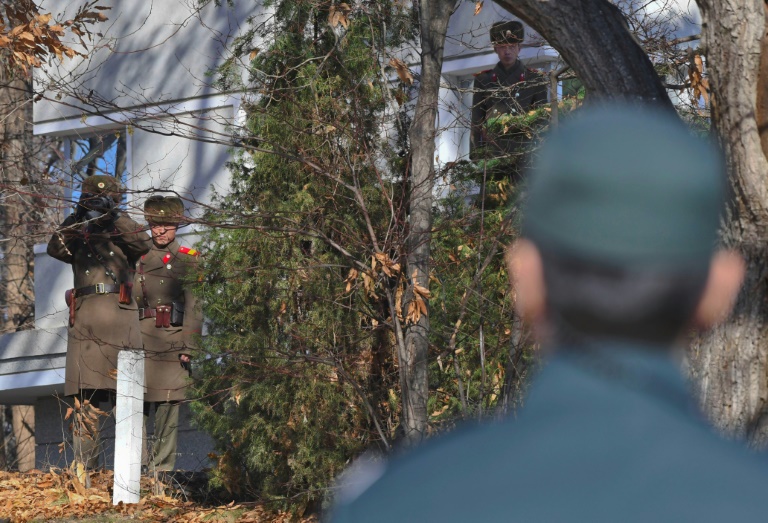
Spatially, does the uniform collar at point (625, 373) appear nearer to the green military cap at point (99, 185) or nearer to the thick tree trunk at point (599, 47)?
the thick tree trunk at point (599, 47)

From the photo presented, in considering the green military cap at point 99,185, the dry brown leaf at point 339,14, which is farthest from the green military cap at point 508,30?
the green military cap at point 99,185

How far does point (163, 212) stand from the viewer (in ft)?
23.0

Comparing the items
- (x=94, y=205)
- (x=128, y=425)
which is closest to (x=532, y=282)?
(x=94, y=205)

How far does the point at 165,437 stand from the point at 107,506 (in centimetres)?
97

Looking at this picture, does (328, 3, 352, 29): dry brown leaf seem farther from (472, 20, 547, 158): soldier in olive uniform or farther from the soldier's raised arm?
the soldier's raised arm

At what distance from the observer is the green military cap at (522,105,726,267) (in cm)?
115

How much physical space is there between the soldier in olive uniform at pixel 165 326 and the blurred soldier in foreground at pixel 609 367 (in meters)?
6.96

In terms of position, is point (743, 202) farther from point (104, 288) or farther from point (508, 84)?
point (104, 288)

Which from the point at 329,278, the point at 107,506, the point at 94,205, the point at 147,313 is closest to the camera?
the point at 329,278

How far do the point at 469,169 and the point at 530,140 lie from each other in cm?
46

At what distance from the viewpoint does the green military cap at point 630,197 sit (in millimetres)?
1154

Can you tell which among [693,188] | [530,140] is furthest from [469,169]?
[693,188]

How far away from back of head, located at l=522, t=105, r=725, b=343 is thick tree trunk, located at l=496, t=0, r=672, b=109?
143 inches

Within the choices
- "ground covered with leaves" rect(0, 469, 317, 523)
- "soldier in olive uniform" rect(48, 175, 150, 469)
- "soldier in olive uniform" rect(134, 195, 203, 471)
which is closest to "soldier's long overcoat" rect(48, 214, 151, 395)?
"soldier in olive uniform" rect(48, 175, 150, 469)
